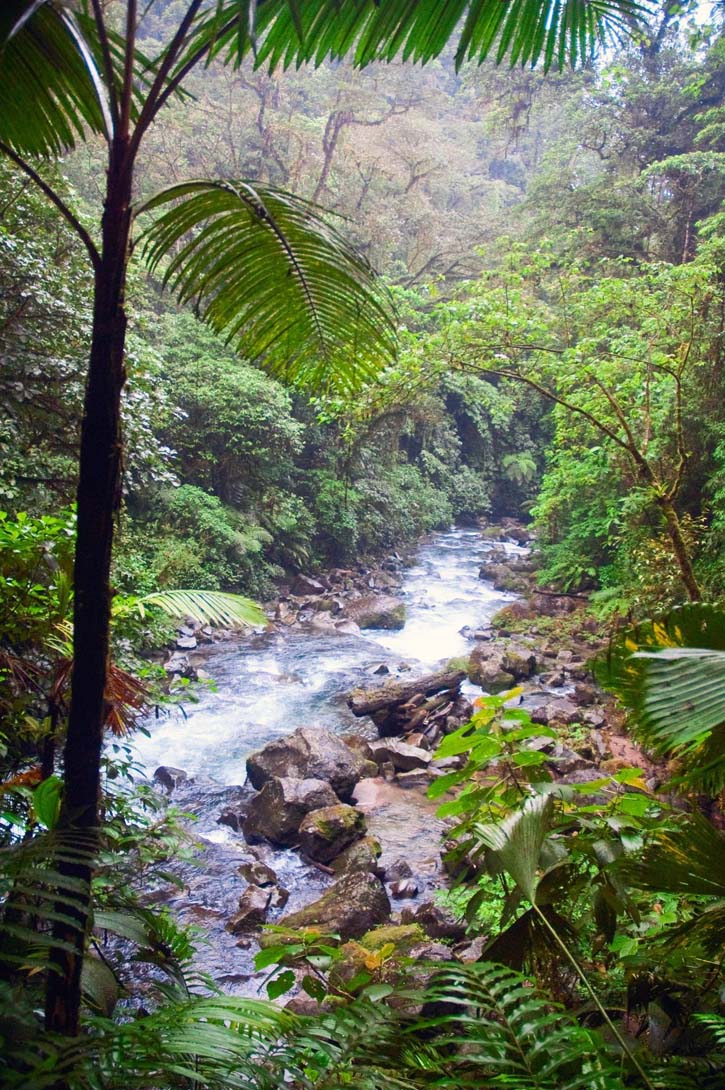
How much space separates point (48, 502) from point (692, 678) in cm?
545

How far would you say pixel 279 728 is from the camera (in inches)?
318

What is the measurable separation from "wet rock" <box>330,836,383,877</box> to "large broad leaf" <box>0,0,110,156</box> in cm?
505

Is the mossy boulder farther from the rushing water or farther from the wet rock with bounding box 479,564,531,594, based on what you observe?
the wet rock with bounding box 479,564,531,594

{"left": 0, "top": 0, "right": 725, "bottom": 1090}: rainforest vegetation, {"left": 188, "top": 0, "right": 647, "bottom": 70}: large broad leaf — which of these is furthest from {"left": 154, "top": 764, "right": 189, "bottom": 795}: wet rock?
{"left": 188, "top": 0, "right": 647, "bottom": 70}: large broad leaf

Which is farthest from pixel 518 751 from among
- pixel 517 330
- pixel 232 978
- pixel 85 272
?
pixel 85 272

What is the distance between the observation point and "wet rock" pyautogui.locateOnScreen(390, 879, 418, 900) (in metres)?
4.93

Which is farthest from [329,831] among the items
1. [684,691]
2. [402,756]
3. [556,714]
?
[684,691]

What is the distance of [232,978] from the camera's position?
402 centimetres

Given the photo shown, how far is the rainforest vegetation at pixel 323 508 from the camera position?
47.1 inches

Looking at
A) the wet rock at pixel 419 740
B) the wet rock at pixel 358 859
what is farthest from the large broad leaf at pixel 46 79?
the wet rock at pixel 419 740

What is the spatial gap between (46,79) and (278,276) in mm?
689

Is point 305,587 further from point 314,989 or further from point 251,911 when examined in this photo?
point 314,989

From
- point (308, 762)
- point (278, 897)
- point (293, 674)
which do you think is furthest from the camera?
point (293, 674)

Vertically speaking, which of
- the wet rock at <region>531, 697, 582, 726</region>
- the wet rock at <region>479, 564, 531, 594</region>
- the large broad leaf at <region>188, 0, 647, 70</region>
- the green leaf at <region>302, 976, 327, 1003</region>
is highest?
the large broad leaf at <region>188, 0, 647, 70</region>
